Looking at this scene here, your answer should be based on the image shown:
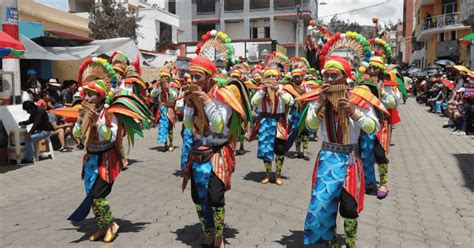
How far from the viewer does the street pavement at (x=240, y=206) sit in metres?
5.19

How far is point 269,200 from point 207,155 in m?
2.54

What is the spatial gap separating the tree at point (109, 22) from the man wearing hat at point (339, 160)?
23.2 m

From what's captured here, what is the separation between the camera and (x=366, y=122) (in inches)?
161

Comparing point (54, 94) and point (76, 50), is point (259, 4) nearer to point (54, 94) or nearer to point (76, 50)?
point (76, 50)

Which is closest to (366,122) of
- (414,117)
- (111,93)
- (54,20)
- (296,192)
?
(111,93)

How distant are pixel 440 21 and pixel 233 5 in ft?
71.3

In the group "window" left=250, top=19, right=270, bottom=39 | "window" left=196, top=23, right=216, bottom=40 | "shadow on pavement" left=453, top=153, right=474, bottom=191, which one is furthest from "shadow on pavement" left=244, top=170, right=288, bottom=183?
"window" left=196, top=23, right=216, bottom=40

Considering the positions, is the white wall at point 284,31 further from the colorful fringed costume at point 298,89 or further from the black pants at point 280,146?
the black pants at point 280,146

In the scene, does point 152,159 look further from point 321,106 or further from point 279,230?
point 321,106

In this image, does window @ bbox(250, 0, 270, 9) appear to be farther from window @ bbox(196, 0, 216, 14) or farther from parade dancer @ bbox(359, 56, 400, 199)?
parade dancer @ bbox(359, 56, 400, 199)

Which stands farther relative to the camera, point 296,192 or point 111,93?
point 296,192

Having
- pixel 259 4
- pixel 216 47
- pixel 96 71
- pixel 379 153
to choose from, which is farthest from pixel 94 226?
pixel 259 4

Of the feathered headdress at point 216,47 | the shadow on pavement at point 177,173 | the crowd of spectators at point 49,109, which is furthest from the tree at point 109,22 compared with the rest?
the feathered headdress at point 216,47

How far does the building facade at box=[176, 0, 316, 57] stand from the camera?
46969 millimetres
